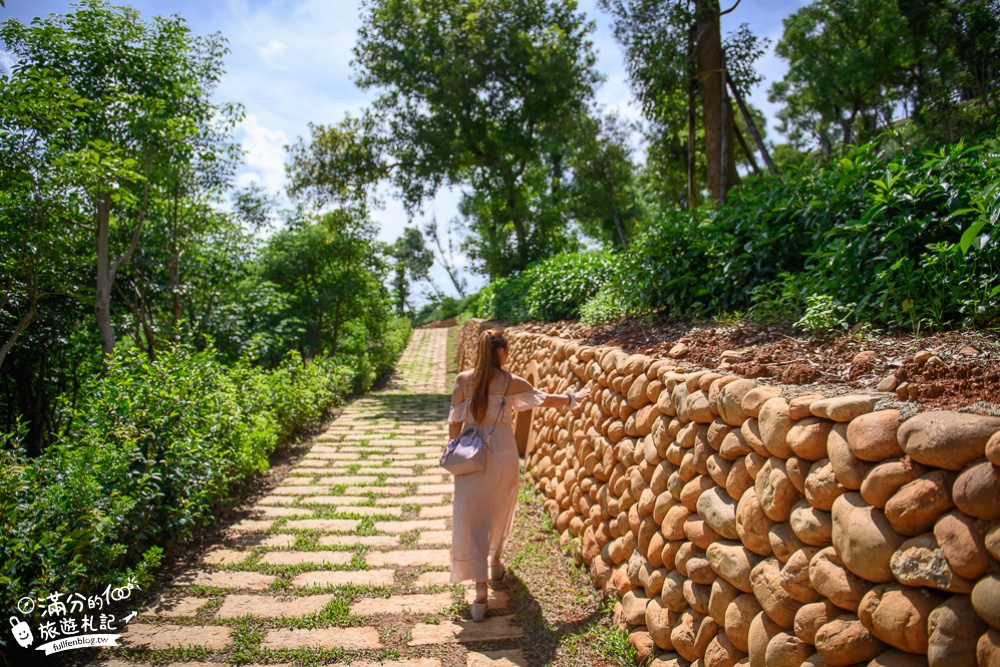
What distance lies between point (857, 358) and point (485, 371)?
1.90 meters

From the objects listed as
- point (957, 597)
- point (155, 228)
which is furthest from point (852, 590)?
point (155, 228)

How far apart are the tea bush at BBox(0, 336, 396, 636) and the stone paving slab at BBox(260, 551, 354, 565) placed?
0.57 m

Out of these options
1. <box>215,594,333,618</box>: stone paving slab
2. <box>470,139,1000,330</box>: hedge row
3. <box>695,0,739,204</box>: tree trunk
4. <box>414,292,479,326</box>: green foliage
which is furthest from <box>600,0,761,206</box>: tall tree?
<box>414,292,479,326</box>: green foliage

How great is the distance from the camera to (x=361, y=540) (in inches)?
182

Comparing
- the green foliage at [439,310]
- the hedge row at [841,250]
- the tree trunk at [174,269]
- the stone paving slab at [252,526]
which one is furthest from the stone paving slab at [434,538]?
the green foliage at [439,310]

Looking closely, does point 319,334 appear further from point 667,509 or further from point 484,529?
point 667,509

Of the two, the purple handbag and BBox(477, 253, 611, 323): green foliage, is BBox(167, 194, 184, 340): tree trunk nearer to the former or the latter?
BBox(477, 253, 611, 323): green foliage

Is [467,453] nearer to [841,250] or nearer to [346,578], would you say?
[346,578]

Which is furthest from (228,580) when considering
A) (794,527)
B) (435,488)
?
(794,527)

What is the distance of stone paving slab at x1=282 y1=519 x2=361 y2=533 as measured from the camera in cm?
485

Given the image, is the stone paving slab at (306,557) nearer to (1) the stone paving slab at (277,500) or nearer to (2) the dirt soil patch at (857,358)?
(1) the stone paving slab at (277,500)

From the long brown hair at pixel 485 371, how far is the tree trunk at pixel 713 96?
203 inches

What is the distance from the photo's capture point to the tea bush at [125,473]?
116 inches

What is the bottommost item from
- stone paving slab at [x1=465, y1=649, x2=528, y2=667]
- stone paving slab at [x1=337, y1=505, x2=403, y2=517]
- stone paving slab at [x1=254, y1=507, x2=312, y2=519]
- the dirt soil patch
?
stone paving slab at [x1=465, y1=649, x2=528, y2=667]
